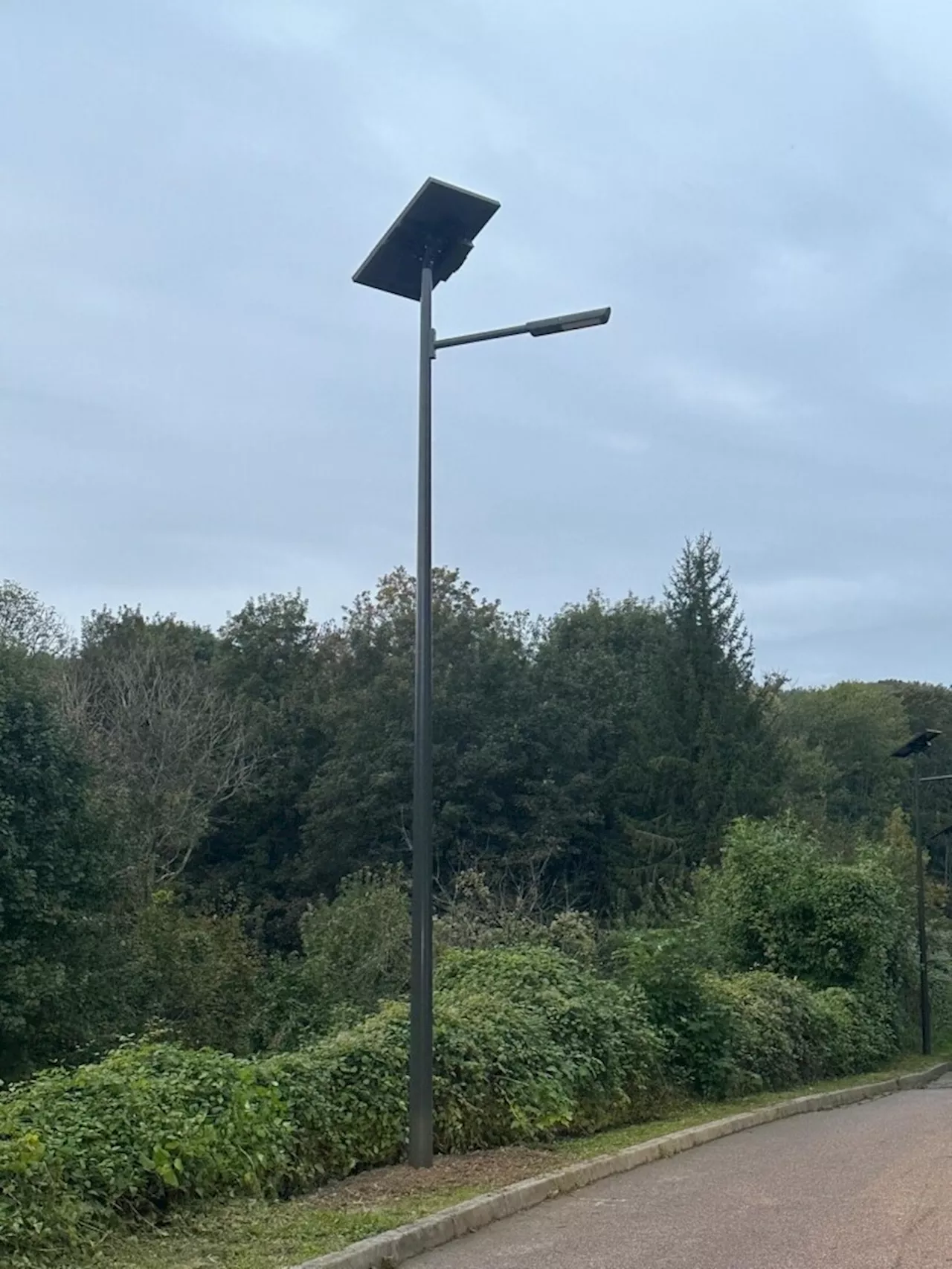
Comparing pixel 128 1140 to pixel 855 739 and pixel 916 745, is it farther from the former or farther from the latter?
pixel 855 739

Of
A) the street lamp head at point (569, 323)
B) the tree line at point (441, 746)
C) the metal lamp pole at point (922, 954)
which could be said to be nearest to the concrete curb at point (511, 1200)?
the street lamp head at point (569, 323)

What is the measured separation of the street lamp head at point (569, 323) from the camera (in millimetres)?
8969

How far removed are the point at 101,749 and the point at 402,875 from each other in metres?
8.55

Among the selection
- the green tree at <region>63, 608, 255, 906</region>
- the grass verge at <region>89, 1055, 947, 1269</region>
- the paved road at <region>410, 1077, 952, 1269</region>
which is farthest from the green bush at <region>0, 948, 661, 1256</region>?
the green tree at <region>63, 608, 255, 906</region>

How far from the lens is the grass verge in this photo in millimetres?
5871

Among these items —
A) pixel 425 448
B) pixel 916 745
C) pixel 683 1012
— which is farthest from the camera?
pixel 916 745

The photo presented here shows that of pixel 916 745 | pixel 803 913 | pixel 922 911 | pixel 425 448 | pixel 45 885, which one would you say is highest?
pixel 425 448

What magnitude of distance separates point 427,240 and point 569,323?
134cm

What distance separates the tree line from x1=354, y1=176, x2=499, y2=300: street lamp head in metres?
20.6

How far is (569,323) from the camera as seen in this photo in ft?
30.0

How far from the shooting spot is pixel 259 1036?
71.1 feet

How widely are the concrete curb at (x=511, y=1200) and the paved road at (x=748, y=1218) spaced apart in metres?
0.09

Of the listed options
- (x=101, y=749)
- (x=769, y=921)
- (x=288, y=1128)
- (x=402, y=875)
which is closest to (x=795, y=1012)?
(x=769, y=921)

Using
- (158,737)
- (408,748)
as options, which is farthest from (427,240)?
(408,748)
